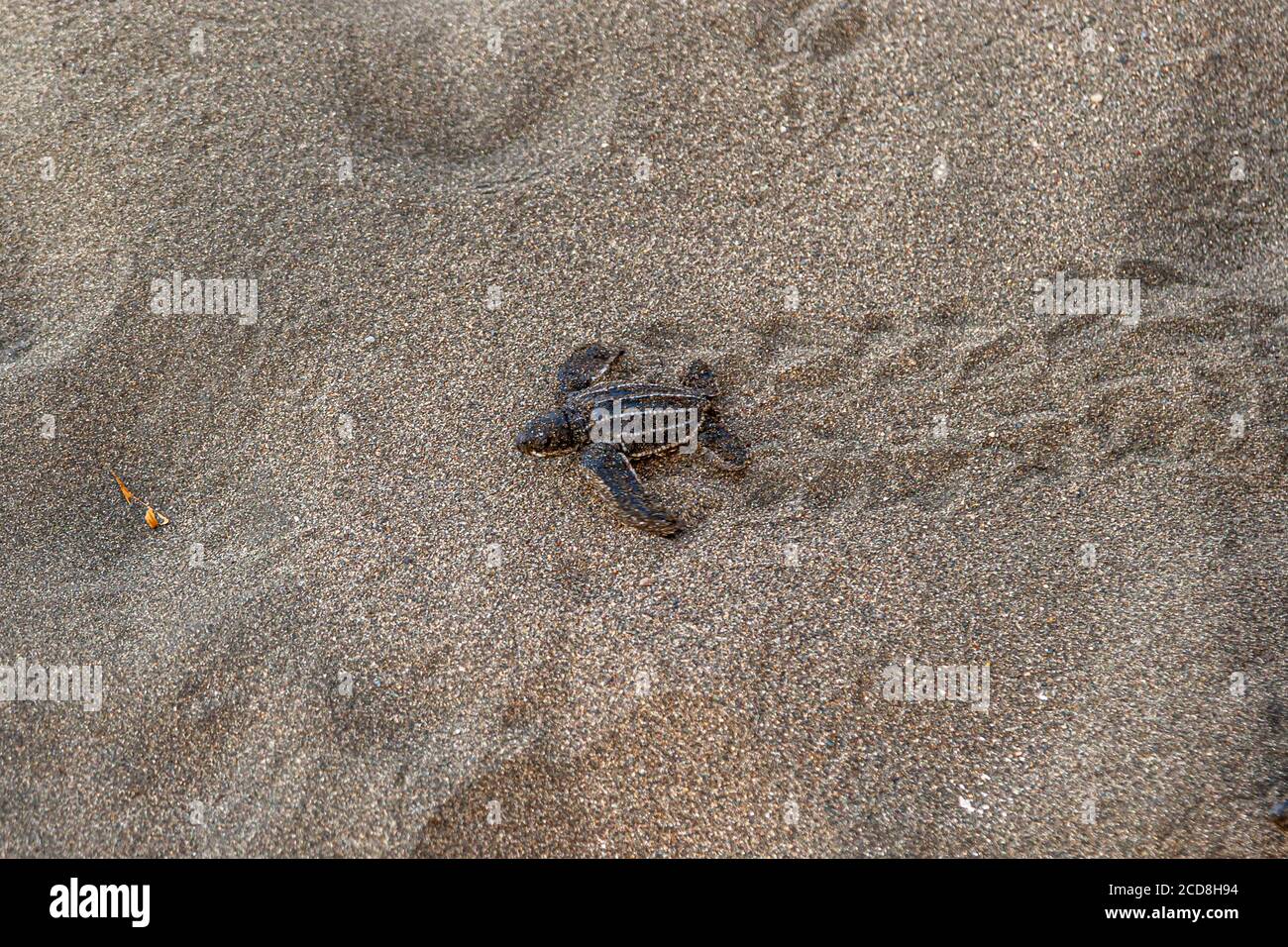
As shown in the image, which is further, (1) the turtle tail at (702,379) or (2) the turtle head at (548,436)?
(1) the turtle tail at (702,379)

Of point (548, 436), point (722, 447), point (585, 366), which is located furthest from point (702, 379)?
point (548, 436)

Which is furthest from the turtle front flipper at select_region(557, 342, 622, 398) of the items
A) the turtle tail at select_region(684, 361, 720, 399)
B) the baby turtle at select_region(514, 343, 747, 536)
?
the turtle tail at select_region(684, 361, 720, 399)

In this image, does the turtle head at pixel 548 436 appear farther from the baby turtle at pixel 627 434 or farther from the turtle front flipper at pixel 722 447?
the turtle front flipper at pixel 722 447

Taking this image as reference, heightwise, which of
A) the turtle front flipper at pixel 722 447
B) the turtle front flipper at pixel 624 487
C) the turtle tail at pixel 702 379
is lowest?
the turtle front flipper at pixel 624 487

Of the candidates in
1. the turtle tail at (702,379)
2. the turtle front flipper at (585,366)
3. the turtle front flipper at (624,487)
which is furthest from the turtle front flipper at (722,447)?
the turtle front flipper at (585,366)

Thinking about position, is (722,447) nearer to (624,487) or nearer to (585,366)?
(624,487)

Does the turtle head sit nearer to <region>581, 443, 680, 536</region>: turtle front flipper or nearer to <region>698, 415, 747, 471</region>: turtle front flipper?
<region>581, 443, 680, 536</region>: turtle front flipper

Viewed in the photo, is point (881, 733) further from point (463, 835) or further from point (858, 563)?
point (463, 835)
